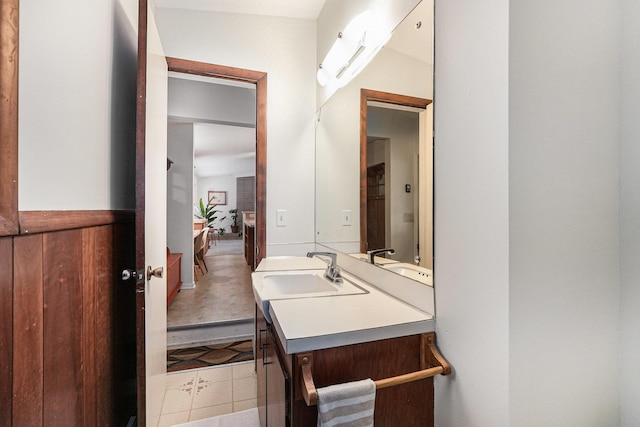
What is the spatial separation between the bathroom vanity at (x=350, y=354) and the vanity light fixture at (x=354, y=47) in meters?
1.20

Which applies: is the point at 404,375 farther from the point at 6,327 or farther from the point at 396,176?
the point at 6,327

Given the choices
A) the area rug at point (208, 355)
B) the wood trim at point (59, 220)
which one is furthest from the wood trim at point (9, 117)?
the area rug at point (208, 355)

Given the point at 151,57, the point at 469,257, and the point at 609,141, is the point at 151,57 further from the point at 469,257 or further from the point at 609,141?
the point at 609,141

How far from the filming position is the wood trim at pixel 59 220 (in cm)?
65

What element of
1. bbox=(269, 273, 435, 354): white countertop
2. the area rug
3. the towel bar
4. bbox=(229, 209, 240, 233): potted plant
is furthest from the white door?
bbox=(229, 209, 240, 233): potted plant

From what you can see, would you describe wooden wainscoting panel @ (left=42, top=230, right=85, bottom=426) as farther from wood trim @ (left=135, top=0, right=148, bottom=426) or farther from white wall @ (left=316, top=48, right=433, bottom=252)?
white wall @ (left=316, top=48, right=433, bottom=252)

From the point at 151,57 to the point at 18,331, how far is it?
4.00ft

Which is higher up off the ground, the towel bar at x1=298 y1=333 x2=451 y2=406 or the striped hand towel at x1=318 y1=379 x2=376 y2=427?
the towel bar at x1=298 y1=333 x2=451 y2=406

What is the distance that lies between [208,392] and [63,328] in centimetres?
131

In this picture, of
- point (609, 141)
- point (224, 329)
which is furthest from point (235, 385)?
point (609, 141)

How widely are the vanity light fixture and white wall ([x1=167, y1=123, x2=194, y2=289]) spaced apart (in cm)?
268

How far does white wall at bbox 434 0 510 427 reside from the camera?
72cm

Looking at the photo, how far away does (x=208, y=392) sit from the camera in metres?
1.83

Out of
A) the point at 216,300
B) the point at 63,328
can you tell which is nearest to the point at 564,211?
the point at 63,328
